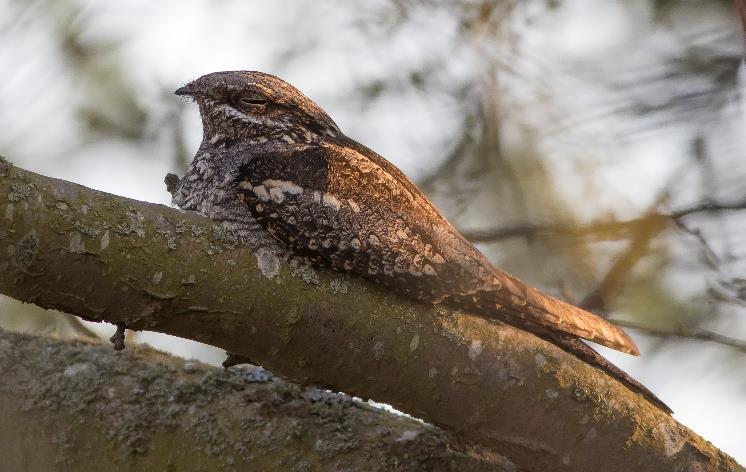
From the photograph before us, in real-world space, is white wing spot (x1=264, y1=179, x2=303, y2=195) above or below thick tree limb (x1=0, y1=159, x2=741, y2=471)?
above

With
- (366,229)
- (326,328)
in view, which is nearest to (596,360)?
(366,229)

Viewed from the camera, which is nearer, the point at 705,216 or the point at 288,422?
the point at 288,422

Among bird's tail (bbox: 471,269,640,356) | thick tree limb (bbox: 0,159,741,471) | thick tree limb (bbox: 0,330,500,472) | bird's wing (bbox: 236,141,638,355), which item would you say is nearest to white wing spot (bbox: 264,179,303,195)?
bird's wing (bbox: 236,141,638,355)

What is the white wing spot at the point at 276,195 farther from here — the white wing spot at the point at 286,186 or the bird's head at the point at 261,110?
the bird's head at the point at 261,110

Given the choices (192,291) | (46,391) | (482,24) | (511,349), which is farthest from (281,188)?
(482,24)

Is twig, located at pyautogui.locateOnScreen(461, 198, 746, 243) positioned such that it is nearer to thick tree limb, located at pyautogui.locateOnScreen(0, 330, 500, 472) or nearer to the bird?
the bird

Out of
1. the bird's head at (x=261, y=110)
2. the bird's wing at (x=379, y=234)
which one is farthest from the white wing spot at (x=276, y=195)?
the bird's head at (x=261, y=110)

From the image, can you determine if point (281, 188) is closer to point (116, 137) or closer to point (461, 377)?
point (461, 377)
